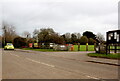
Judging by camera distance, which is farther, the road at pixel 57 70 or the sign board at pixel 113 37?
the sign board at pixel 113 37

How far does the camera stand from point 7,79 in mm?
6887

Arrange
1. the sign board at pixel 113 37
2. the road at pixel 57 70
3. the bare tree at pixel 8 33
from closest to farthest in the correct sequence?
Result: the road at pixel 57 70 → the sign board at pixel 113 37 → the bare tree at pixel 8 33

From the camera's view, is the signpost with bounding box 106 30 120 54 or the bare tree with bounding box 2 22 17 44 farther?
the bare tree with bounding box 2 22 17 44

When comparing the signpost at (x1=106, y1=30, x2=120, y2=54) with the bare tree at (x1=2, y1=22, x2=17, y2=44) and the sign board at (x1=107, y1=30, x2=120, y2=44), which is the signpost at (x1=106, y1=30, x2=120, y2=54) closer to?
the sign board at (x1=107, y1=30, x2=120, y2=44)

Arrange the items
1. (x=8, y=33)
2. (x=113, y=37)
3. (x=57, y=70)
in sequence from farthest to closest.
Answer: (x=8, y=33) < (x=113, y=37) < (x=57, y=70)

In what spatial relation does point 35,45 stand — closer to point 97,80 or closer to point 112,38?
point 112,38

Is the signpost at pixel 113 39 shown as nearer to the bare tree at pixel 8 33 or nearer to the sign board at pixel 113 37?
the sign board at pixel 113 37

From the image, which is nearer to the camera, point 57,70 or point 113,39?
point 57,70

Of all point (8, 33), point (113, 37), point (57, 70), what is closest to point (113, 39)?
point (113, 37)

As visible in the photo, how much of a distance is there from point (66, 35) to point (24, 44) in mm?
52354

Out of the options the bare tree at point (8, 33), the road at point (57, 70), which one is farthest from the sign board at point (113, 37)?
the bare tree at point (8, 33)

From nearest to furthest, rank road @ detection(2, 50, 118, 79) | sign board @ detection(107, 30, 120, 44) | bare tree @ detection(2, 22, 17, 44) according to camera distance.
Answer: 1. road @ detection(2, 50, 118, 79)
2. sign board @ detection(107, 30, 120, 44)
3. bare tree @ detection(2, 22, 17, 44)

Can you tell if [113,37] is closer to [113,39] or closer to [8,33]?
[113,39]

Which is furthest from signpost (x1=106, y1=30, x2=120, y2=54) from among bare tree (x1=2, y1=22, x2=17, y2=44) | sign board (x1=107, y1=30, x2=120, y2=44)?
bare tree (x1=2, y1=22, x2=17, y2=44)
